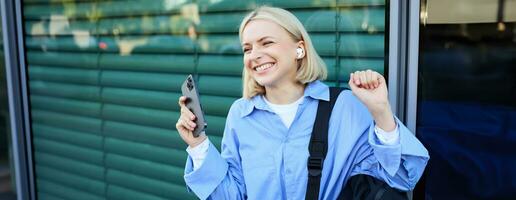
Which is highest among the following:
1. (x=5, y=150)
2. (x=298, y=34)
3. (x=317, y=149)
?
(x=298, y=34)

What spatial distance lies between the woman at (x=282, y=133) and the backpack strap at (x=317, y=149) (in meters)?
0.03

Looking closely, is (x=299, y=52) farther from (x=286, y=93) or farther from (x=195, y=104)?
(x=195, y=104)

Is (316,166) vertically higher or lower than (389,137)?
lower

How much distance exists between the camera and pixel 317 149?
1885 mm

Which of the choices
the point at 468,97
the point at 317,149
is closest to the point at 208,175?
the point at 317,149

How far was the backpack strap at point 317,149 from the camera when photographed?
1869 mm

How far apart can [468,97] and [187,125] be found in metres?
1.16

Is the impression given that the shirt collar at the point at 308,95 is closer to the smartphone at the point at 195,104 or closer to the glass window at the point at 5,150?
the smartphone at the point at 195,104

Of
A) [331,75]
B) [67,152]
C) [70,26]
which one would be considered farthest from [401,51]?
[67,152]

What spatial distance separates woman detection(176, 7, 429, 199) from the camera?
1.91 meters

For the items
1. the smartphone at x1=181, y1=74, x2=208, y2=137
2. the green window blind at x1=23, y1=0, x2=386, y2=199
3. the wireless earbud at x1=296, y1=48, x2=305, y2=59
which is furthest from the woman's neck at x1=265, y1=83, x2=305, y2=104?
the green window blind at x1=23, y1=0, x2=386, y2=199

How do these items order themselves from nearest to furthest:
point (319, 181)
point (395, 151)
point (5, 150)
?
point (395, 151)
point (319, 181)
point (5, 150)

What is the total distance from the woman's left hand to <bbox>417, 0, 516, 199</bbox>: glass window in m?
0.67

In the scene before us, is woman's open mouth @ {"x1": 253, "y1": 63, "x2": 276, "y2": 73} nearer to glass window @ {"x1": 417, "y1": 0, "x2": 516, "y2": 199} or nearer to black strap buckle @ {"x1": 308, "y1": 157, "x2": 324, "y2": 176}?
black strap buckle @ {"x1": 308, "y1": 157, "x2": 324, "y2": 176}
